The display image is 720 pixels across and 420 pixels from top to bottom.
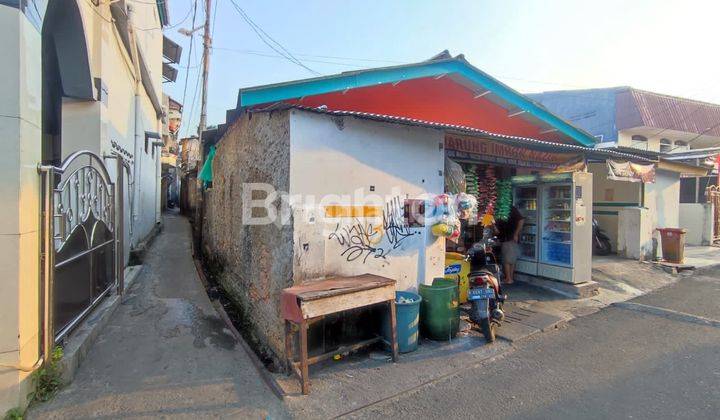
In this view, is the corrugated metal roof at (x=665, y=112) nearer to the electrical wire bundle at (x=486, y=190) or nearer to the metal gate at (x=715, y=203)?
the metal gate at (x=715, y=203)

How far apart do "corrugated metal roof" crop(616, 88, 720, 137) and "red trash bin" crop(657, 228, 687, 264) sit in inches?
405

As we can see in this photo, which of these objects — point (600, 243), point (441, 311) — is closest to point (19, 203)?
point (441, 311)

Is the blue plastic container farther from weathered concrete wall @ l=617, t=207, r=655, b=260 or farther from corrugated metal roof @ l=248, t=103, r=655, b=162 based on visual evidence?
weathered concrete wall @ l=617, t=207, r=655, b=260

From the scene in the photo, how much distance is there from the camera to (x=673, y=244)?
10.3 meters

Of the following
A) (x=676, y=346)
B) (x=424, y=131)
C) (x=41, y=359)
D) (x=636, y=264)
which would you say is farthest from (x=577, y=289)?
(x=41, y=359)

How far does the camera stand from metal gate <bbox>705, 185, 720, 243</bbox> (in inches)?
567

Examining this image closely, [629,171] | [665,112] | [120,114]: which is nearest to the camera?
[120,114]

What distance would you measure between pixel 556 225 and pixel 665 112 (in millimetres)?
16700

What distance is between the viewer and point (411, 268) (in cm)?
555

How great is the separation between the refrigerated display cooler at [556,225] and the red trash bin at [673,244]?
418cm

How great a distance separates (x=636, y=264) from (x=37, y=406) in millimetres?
12100

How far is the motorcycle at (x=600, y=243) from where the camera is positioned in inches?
450

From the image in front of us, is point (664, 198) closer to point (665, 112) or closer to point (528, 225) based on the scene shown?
point (528, 225)

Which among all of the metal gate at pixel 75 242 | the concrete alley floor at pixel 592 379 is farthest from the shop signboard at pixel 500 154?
the metal gate at pixel 75 242
